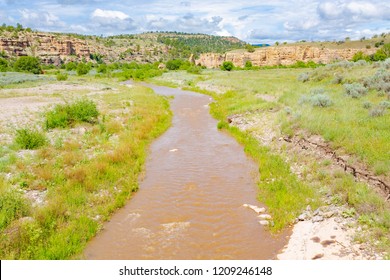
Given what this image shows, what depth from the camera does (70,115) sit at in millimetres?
20125

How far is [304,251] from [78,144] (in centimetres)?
1216

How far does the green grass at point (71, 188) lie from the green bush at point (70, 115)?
2.97 ft

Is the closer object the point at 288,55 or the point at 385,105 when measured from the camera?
the point at 385,105

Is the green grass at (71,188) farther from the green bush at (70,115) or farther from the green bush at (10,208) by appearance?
the green bush at (70,115)

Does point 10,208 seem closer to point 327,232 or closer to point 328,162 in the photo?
point 327,232

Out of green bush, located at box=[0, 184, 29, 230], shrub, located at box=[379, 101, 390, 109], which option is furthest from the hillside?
shrub, located at box=[379, 101, 390, 109]

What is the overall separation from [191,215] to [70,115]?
534 inches

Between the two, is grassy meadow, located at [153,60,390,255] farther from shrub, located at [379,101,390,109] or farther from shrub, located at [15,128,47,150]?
shrub, located at [15,128,47,150]

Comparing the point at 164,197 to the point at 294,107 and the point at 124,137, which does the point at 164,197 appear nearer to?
the point at 124,137

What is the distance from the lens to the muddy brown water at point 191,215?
8.21 meters

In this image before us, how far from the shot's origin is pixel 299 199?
10.1 meters

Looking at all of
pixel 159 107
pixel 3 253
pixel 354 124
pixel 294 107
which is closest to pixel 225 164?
pixel 354 124

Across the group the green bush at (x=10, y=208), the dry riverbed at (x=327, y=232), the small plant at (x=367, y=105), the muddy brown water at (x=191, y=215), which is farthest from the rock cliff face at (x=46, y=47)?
the dry riverbed at (x=327, y=232)

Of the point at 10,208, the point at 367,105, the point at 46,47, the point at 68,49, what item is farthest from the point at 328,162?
the point at 68,49
